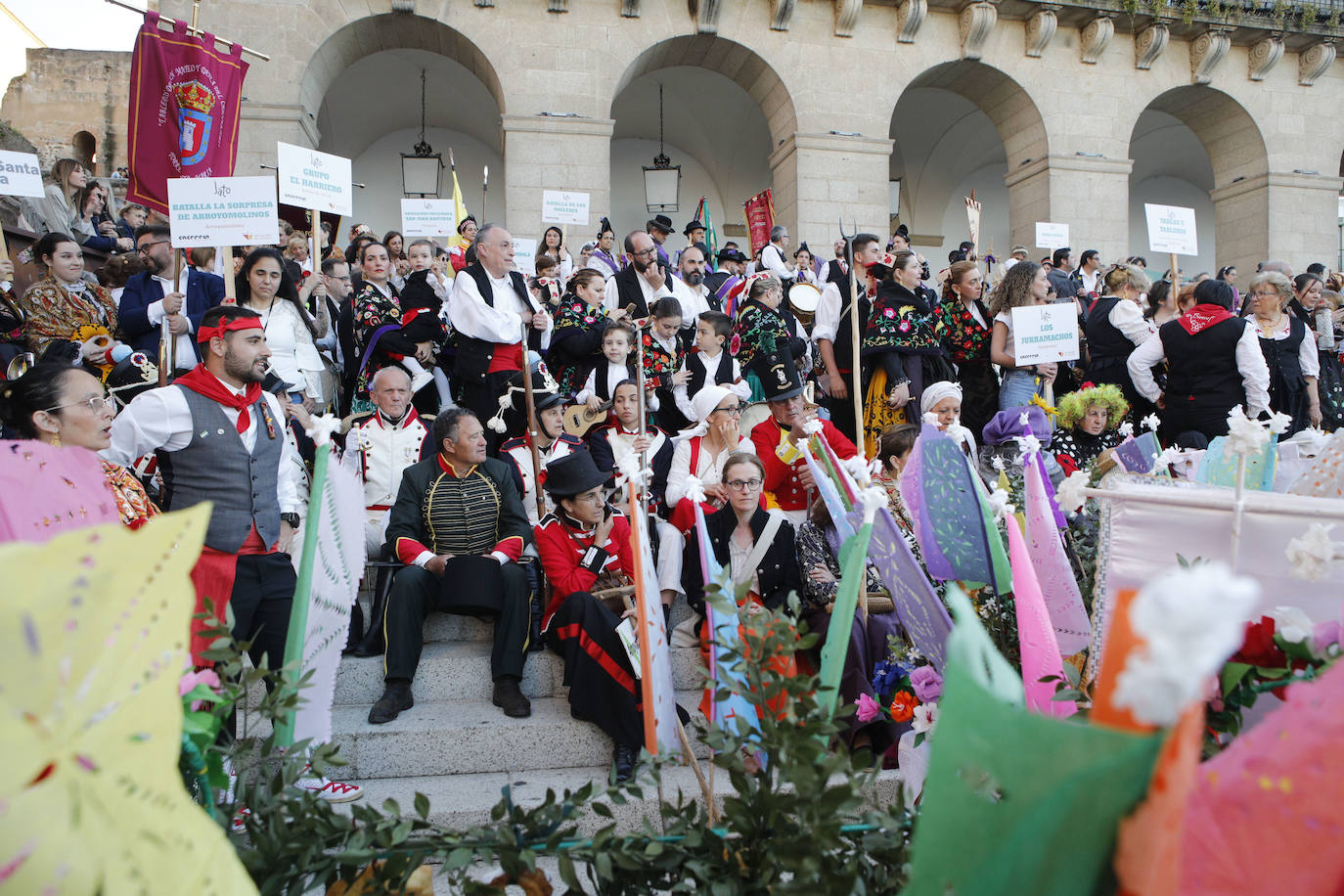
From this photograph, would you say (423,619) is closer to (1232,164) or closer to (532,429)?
(532,429)

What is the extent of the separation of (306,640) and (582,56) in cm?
1156

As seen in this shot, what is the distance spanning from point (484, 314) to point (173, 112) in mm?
2197

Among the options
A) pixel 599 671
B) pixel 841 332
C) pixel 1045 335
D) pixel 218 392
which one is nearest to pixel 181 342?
pixel 218 392

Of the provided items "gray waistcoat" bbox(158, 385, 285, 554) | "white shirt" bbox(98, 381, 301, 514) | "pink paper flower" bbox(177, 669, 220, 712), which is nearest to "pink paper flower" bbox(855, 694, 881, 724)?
"pink paper flower" bbox(177, 669, 220, 712)

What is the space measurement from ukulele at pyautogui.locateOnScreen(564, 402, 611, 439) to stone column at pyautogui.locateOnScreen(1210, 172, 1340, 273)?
42.2 feet

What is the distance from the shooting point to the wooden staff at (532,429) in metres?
5.66

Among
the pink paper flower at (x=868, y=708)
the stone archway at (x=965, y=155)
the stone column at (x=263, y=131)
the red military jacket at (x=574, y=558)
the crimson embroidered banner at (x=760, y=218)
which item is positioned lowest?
the pink paper flower at (x=868, y=708)

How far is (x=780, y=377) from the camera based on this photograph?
660 centimetres

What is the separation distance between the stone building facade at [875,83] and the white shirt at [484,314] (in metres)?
6.03

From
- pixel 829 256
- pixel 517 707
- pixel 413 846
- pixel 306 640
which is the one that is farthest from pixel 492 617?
pixel 829 256

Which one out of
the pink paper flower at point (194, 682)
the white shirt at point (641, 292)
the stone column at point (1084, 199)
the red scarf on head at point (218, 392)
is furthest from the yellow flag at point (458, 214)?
the pink paper flower at point (194, 682)

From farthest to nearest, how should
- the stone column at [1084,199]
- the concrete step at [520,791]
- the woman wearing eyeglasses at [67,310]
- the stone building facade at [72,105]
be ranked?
the stone building facade at [72,105], the stone column at [1084,199], the woman wearing eyeglasses at [67,310], the concrete step at [520,791]

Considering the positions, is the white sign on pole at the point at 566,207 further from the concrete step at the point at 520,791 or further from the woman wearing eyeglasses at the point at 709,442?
the concrete step at the point at 520,791

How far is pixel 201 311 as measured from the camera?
19.2 feet
